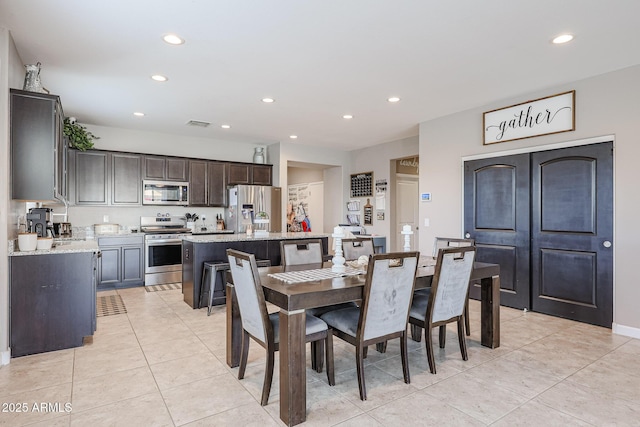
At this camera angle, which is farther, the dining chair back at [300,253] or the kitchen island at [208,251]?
the kitchen island at [208,251]

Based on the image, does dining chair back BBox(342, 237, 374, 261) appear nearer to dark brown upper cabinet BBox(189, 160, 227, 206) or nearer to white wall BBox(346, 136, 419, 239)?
white wall BBox(346, 136, 419, 239)

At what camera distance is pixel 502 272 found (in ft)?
14.9

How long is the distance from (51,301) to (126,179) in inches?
127

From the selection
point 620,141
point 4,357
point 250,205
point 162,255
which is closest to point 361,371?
point 4,357

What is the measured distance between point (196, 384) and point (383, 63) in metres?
3.17

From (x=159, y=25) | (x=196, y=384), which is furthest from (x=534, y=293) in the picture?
(x=159, y=25)

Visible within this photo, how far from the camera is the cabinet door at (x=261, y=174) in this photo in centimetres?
696

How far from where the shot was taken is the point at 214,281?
4.14m

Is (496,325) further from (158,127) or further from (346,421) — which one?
(158,127)

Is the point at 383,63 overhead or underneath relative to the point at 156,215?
overhead

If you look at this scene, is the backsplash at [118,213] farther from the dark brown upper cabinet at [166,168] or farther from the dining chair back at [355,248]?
the dining chair back at [355,248]

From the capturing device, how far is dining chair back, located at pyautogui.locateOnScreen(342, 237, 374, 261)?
3514 millimetres

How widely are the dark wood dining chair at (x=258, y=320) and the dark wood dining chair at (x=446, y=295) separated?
748 mm

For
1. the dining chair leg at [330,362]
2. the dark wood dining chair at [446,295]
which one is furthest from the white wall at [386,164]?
the dining chair leg at [330,362]
